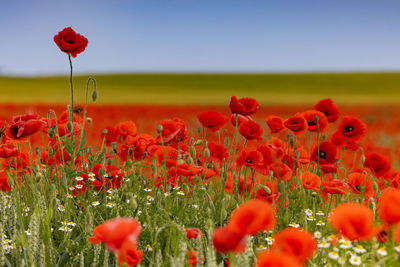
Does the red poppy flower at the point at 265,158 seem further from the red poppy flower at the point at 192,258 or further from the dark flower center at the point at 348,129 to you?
the red poppy flower at the point at 192,258

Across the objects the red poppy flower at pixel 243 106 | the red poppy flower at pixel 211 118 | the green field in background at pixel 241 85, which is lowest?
the green field in background at pixel 241 85

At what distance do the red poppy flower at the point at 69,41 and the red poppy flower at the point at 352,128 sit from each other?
168 centimetres

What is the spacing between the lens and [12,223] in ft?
7.47

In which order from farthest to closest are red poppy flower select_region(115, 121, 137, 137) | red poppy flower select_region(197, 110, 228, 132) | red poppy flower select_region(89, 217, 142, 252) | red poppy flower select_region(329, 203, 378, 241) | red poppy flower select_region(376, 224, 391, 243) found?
red poppy flower select_region(115, 121, 137, 137), red poppy flower select_region(197, 110, 228, 132), red poppy flower select_region(376, 224, 391, 243), red poppy flower select_region(329, 203, 378, 241), red poppy flower select_region(89, 217, 142, 252)

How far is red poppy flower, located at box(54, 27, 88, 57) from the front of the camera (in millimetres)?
2514

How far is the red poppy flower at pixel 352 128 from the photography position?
2881 millimetres

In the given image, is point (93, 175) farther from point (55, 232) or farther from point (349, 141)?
point (349, 141)

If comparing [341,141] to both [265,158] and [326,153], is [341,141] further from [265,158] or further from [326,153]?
[265,158]

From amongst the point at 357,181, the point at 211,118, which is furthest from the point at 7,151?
the point at 357,181

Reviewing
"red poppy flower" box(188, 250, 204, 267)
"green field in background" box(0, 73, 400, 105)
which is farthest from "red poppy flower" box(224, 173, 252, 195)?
"green field in background" box(0, 73, 400, 105)

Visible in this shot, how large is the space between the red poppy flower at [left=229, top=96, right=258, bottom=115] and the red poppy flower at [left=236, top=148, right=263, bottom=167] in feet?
1.03

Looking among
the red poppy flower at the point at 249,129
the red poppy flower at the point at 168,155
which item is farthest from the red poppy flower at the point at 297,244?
the red poppy flower at the point at 249,129

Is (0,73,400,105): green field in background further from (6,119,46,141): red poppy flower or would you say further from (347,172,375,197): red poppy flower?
(347,172,375,197): red poppy flower

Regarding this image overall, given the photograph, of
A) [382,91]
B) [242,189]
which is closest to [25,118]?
[242,189]
